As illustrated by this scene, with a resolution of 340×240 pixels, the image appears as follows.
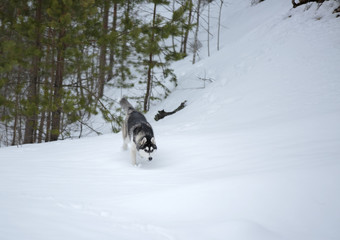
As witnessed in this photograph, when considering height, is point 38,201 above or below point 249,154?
below

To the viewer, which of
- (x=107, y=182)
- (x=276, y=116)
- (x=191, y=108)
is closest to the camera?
(x=107, y=182)

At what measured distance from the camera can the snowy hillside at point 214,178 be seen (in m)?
2.27

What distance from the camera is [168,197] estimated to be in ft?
10.1

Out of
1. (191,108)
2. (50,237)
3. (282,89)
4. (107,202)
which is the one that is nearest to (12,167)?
(107,202)

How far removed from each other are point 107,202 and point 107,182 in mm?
922

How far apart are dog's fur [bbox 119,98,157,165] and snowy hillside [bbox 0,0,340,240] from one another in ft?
1.14

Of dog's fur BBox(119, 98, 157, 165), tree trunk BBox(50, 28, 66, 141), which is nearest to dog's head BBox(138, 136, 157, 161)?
dog's fur BBox(119, 98, 157, 165)

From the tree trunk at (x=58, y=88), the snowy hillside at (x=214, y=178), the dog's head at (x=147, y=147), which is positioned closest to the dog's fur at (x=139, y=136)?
the dog's head at (x=147, y=147)

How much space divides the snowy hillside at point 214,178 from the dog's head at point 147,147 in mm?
295

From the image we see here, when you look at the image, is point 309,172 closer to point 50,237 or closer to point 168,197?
point 168,197

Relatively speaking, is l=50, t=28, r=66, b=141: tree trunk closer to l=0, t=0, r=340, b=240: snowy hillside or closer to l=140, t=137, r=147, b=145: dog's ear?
l=0, t=0, r=340, b=240: snowy hillside

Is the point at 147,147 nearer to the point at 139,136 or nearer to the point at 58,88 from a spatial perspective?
the point at 139,136

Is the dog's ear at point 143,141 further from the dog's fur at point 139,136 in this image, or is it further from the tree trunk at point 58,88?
the tree trunk at point 58,88

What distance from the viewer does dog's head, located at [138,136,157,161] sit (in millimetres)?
4922
